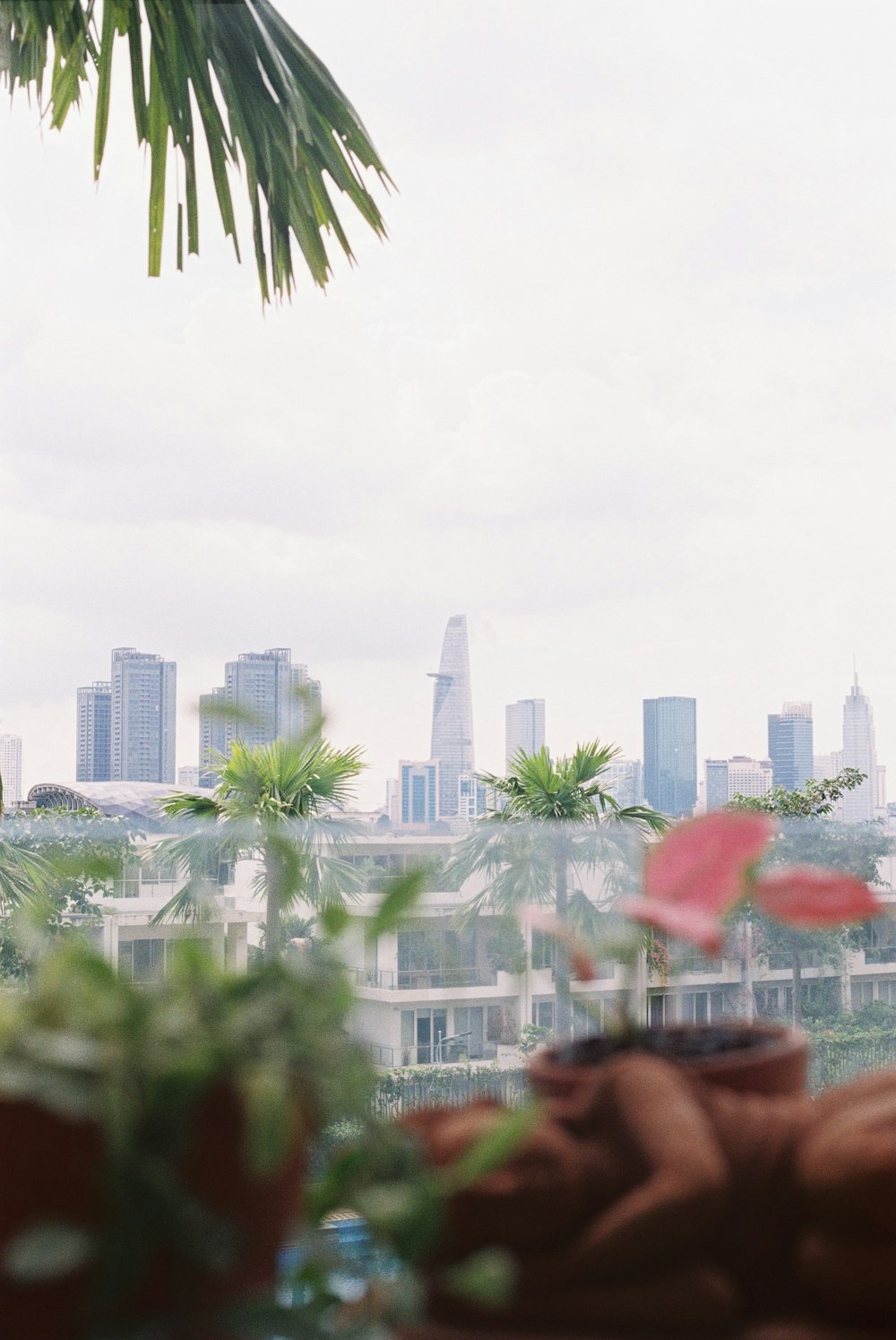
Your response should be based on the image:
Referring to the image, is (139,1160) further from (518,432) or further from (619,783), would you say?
(518,432)

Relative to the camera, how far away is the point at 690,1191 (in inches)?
13.2

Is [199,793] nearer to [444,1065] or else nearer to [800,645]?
[444,1065]

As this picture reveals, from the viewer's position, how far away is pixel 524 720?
15883 millimetres

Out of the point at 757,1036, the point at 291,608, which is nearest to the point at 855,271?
the point at 291,608

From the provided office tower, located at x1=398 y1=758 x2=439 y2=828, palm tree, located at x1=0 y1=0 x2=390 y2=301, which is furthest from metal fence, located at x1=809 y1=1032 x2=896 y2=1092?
office tower, located at x1=398 y1=758 x2=439 y2=828

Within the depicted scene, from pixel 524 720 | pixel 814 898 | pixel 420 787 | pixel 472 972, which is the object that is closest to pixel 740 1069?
pixel 814 898

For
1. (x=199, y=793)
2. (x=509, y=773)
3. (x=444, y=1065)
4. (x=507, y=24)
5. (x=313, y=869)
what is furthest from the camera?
(x=507, y=24)

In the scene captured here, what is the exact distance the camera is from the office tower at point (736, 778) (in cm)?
1016

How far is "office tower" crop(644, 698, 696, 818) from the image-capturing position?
13.9m

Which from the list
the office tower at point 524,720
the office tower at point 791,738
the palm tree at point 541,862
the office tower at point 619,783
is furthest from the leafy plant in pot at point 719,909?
the office tower at point 524,720

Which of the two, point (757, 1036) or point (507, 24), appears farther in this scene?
point (507, 24)

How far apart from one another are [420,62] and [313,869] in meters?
12.9

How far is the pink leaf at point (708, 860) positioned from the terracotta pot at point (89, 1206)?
143mm

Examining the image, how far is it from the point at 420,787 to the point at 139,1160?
13.0m
